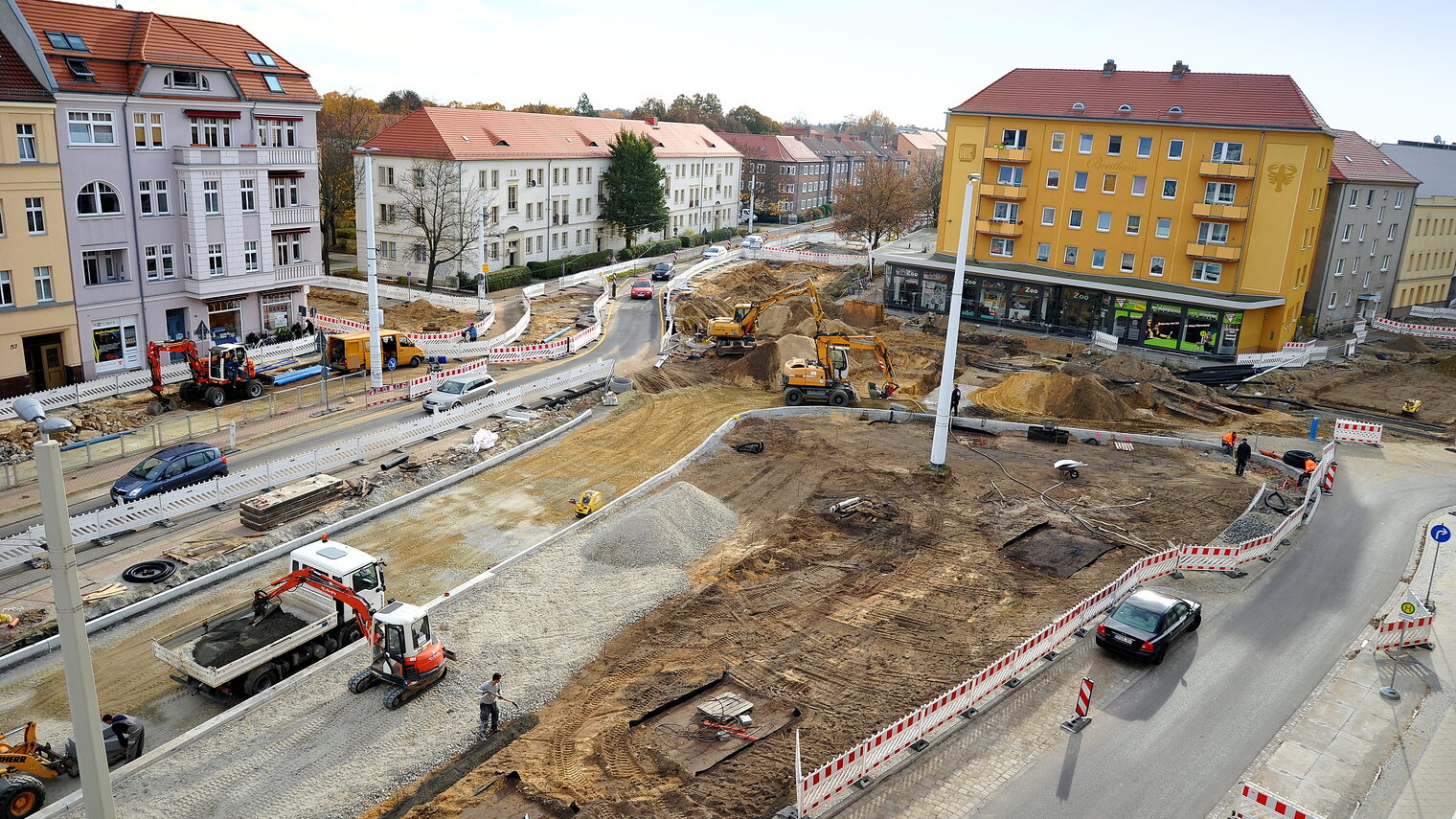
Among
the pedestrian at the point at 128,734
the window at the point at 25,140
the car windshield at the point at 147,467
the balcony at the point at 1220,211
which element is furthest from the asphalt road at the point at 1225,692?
the window at the point at 25,140

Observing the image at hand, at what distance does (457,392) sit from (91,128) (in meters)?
18.8

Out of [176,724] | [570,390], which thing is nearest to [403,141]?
[570,390]

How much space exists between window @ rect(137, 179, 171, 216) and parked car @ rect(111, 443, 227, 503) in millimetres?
17717

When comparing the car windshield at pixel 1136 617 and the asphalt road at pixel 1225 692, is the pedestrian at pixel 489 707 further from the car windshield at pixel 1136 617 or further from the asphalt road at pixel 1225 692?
the car windshield at pixel 1136 617

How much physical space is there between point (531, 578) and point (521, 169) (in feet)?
170

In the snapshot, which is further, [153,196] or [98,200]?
[153,196]

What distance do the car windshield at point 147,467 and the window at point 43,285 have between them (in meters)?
15.0

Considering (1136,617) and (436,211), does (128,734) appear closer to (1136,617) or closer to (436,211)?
(1136,617)

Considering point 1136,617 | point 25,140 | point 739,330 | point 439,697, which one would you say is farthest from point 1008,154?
point 439,697

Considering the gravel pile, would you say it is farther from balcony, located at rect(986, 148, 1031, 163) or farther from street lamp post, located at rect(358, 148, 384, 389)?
balcony, located at rect(986, 148, 1031, 163)

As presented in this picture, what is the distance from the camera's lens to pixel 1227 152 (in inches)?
2088

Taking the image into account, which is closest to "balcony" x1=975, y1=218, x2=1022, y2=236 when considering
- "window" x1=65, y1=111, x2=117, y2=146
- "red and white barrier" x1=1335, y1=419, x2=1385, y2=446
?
"red and white barrier" x1=1335, y1=419, x2=1385, y2=446

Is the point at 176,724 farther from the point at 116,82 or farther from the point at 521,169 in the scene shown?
the point at 521,169

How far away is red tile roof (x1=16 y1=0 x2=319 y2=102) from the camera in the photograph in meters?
39.2
